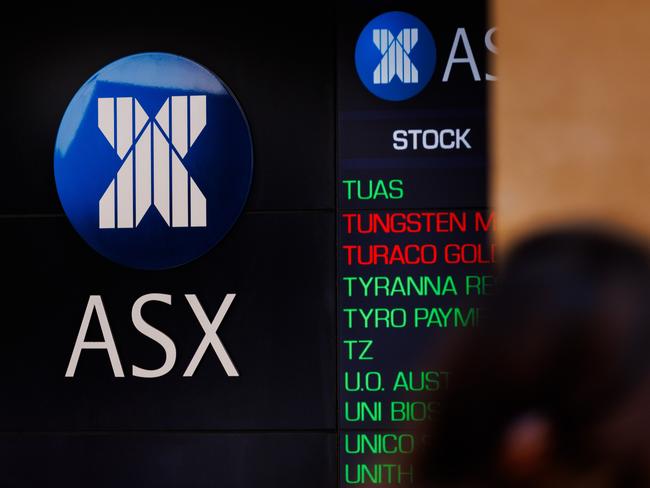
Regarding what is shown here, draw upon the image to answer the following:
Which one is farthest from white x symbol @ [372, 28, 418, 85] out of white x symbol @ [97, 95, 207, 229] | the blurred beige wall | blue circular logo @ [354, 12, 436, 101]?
white x symbol @ [97, 95, 207, 229]

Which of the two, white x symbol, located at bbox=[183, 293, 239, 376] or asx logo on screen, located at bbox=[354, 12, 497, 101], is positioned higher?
asx logo on screen, located at bbox=[354, 12, 497, 101]

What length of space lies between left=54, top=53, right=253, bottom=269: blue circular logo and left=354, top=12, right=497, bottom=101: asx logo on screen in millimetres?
535

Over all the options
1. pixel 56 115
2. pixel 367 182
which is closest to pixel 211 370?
pixel 367 182

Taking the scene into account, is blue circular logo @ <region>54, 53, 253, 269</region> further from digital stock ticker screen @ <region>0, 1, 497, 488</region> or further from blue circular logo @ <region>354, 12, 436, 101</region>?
blue circular logo @ <region>354, 12, 436, 101</region>

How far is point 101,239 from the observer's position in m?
3.57

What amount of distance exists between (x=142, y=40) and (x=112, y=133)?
0.39m

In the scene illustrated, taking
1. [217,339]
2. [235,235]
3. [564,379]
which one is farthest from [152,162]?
[564,379]

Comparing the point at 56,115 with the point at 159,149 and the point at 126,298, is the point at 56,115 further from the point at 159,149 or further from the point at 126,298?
the point at 126,298

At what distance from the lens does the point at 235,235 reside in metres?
3.54

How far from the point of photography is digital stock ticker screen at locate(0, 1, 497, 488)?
11.3 ft

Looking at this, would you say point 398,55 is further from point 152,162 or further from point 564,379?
point 564,379

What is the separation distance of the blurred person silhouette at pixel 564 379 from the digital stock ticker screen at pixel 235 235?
9.35 ft

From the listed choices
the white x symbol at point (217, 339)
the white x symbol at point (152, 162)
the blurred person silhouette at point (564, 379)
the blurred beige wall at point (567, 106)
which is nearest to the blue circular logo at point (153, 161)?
the white x symbol at point (152, 162)

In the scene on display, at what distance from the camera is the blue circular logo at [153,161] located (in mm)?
3529
